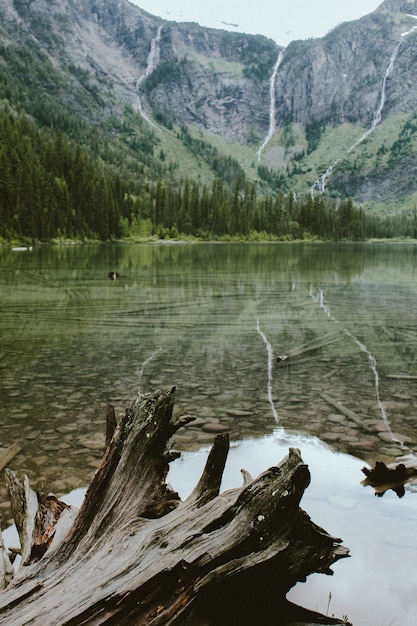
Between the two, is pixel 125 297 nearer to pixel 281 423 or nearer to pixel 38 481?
pixel 281 423

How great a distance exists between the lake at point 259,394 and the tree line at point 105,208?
8783 cm

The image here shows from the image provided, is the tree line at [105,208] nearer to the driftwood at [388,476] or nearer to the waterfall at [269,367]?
the waterfall at [269,367]

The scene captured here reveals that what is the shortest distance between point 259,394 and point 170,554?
5626 millimetres

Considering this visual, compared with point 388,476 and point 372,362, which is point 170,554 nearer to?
point 388,476

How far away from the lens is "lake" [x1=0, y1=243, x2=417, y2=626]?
4.21 metres

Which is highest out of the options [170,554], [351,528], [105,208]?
[105,208]

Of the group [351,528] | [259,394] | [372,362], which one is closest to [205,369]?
Result: [259,394]

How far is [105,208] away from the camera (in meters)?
126

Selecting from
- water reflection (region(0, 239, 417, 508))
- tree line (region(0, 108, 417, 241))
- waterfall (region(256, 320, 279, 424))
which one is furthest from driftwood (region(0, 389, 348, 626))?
tree line (region(0, 108, 417, 241))

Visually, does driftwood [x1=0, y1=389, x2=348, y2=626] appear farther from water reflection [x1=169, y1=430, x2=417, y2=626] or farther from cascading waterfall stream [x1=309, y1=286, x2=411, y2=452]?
cascading waterfall stream [x1=309, y1=286, x2=411, y2=452]

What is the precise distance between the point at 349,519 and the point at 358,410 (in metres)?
3.25

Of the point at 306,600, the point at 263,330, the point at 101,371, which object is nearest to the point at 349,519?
the point at 306,600

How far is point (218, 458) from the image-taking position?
11.3 ft

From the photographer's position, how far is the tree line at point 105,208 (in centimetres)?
10294
